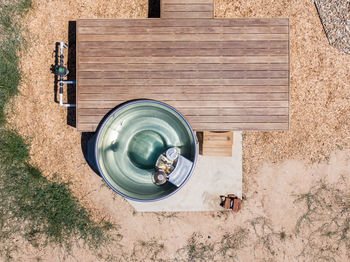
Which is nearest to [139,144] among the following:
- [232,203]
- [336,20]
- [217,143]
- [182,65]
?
[217,143]

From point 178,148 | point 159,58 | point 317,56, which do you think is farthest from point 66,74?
point 317,56

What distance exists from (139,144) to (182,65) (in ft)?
6.71

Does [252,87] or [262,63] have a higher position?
[262,63]

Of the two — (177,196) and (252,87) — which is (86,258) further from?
(252,87)

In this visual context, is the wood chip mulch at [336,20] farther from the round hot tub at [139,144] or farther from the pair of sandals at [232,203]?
the pair of sandals at [232,203]

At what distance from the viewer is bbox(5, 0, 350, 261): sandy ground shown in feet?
22.7

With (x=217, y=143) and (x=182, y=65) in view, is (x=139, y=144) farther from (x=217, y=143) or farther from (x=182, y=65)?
(x=182, y=65)

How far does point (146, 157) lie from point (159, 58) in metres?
2.27

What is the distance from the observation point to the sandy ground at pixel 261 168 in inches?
272

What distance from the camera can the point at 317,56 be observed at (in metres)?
6.92

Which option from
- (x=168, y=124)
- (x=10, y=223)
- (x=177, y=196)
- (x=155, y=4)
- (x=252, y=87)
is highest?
(x=155, y=4)

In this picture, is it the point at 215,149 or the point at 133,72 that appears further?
the point at 215,149

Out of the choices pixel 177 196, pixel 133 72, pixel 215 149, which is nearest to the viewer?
pixel 133 72

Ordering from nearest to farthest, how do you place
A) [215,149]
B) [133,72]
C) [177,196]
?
[133,72]
[215,149]
[177,196]
